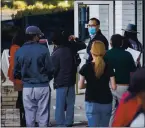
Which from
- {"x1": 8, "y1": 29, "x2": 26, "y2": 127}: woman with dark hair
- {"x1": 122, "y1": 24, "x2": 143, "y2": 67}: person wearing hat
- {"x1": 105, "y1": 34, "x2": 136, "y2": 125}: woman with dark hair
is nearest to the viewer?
{"x1": 105, "y1": 34, "x2": 136, "y2": 125}: woman with dark hair

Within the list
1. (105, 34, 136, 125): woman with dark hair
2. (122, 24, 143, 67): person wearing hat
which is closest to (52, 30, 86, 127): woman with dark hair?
(122, 24, 143, 67): person wearing hat

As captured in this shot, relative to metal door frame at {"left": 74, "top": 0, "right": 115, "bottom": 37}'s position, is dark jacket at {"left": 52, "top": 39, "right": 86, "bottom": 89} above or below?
below

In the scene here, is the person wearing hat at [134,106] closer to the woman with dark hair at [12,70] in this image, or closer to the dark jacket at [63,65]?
the dark jacket at [63,65]

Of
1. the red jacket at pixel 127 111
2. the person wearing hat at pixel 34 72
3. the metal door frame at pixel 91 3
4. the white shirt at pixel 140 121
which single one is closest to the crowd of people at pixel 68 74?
the person wearing hat at pixel 34 72

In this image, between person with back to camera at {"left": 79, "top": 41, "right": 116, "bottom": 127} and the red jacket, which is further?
person with back to camera at {"left": 79, "top": 41, "right": 116, "bottom": 127}

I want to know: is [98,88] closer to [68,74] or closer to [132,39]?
[68,74]

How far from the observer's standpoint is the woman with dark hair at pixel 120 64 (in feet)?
26.7

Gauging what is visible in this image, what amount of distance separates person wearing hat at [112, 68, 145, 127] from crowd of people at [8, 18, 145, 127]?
1278 millimetres

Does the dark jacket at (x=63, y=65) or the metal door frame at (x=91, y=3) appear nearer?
the dark jacket at (x=63, y=65)

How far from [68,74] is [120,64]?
3.62ft

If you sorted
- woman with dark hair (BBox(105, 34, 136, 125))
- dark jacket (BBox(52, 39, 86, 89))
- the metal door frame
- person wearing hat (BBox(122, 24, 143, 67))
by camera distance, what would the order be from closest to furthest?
woman with dark hair (BBox(105, 34, 136, 125)), dark jacket (BBox(52, 39, 86, 89)), person wearing hat (BBox(122, 24, 143, 67)), the metal door frame

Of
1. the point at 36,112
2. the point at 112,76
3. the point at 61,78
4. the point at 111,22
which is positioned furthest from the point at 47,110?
the point at 111,22

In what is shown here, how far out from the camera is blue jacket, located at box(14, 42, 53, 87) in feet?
26.7

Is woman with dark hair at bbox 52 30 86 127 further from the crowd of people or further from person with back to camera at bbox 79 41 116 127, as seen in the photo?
person with back to camera at bbox 79 41 116 127
